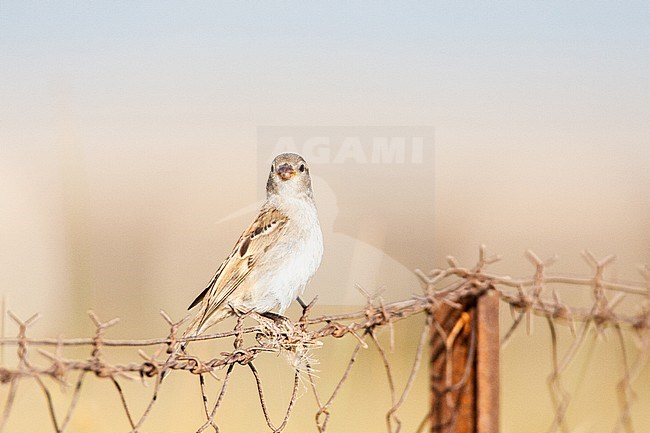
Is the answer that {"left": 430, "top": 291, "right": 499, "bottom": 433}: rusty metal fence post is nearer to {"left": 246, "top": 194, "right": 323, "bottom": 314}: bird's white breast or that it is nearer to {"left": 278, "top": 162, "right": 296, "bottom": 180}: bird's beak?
{"left": 246, "top": 194, "right": 323, "bottom": 314}: bird's white breast

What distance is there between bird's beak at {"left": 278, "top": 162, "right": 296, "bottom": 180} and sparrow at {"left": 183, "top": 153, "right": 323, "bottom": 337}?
0.58ft

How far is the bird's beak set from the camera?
5.84 meters

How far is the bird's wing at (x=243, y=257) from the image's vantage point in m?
5.00

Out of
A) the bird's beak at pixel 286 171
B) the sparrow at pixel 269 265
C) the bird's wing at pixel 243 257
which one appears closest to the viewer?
the bird's wing at pixel 243 257

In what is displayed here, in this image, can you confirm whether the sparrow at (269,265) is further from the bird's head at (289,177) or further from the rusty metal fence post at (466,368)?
the rusty metal fence post at (466,368)

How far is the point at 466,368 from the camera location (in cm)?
297

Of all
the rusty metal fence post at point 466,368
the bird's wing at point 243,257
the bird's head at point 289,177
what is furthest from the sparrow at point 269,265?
the rusty metal fence post at point 466,368

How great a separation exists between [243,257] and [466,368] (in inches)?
104

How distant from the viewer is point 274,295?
530 centimetres

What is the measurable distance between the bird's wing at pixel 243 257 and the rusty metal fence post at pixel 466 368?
205 cm

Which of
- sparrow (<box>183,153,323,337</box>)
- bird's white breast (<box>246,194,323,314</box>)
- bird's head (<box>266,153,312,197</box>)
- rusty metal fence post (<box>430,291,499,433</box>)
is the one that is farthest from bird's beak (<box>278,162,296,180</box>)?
rusty metal fence post (<box>430,291,499,433</box>)

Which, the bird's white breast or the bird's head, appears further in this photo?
the bird's head

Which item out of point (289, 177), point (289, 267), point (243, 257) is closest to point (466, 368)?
point (289, 267)

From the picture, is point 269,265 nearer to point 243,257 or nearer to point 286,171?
point 243,257
